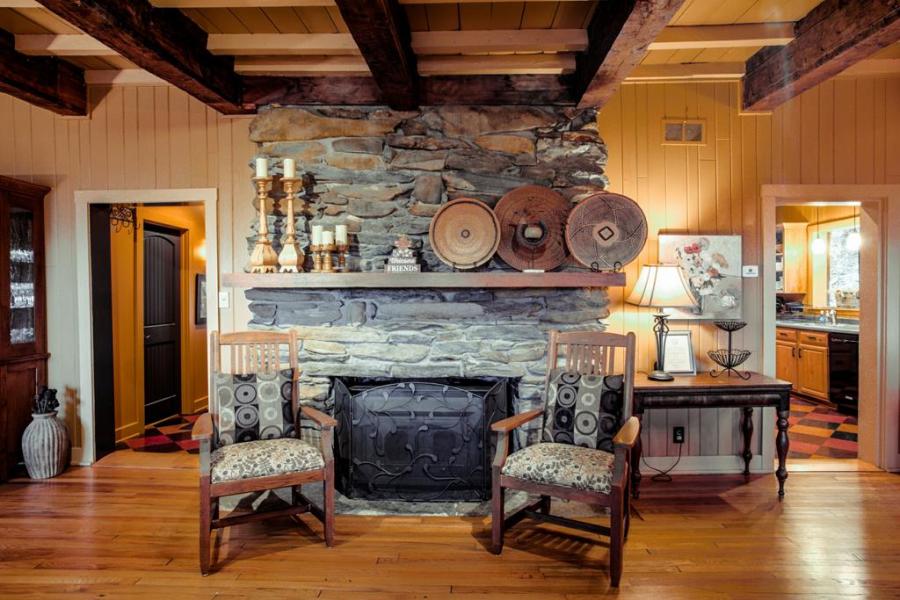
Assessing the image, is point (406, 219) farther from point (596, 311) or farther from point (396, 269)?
point (596, 311)

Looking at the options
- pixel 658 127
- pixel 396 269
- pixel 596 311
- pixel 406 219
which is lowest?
pixel 596 311

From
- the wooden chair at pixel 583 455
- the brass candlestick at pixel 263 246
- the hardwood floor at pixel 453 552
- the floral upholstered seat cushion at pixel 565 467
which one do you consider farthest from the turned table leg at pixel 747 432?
the brass candlestick at pixel 263 246

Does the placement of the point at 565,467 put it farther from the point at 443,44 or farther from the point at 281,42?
the point at 281,42

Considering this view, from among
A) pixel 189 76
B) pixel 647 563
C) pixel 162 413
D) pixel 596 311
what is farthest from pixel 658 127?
pixel 162 413

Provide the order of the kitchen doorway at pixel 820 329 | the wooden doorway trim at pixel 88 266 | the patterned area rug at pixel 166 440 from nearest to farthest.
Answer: the wooden doorway trim at pixel 88 266, the patterned area rug at pixel 166 440, the kitchen doorway at pixel 820 329

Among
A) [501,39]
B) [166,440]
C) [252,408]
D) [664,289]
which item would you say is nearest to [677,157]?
[664,289]

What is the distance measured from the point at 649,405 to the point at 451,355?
115 centimetres

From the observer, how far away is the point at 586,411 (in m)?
2.64

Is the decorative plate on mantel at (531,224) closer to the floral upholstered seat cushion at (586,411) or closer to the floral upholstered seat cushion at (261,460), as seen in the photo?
the floral upholstered seat cushion at (586,411)

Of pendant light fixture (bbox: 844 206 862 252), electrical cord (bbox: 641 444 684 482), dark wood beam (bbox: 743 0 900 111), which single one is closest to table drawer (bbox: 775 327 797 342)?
pendant light fixture (bbox: 844 206 862 252)

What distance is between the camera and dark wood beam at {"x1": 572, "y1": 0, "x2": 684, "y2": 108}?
211 centimetres

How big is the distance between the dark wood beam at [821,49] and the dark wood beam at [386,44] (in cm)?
206

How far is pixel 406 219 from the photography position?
3184 mm

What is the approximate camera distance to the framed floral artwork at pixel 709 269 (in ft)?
11.4
